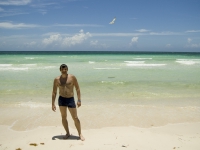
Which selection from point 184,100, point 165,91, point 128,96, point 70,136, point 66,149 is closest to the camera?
point 66,149

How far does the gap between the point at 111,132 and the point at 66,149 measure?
4.30 feet

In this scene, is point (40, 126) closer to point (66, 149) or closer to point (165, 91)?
point (66, 149)

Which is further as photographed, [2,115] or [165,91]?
[165,91]

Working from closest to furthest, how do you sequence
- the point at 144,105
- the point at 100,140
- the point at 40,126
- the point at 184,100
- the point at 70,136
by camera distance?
the point at 100,140, the point at 70,136, the point at 40,126, the point at 144,105, the point at 184,100

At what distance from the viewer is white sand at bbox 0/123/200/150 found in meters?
3.95

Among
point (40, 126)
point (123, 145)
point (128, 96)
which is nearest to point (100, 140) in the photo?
point (123, 145)

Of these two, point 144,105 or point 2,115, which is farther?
point 144,105

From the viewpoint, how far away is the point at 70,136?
15.1 ft

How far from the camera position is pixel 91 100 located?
317 inches

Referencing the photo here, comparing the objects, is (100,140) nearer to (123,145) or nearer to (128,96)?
(123,145)

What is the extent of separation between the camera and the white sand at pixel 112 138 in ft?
13.0

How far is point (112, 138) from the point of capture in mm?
4391

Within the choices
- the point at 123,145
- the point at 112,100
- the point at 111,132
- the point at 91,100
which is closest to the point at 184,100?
the point at 112,100

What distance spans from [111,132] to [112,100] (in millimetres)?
3329
